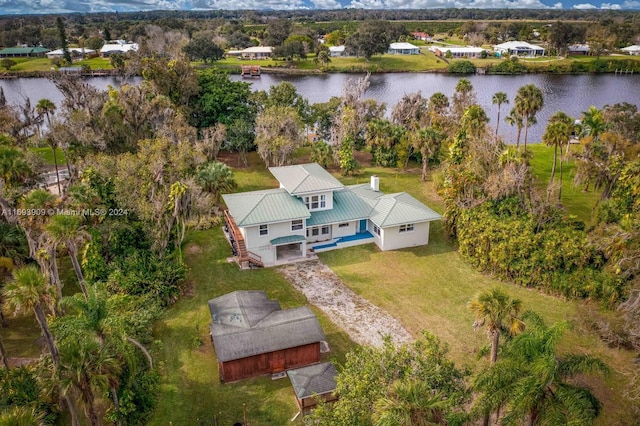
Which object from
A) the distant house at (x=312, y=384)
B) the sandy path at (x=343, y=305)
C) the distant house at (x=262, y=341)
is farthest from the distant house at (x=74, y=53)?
the distant house at (x=312, y=384)

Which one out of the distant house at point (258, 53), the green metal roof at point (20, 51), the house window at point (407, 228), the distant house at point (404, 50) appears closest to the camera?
the house window at point (407, 228)

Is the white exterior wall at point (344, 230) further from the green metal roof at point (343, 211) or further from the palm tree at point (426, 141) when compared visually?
the palm tree at point (426, 141)

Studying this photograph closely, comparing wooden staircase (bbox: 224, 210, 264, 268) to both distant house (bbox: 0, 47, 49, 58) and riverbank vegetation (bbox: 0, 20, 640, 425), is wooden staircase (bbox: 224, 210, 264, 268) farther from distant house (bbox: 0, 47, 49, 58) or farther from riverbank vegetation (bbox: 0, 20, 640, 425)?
distant house (bbox: 0, 47, 49, 58)

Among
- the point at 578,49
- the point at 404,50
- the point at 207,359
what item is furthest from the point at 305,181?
the point at 578,49

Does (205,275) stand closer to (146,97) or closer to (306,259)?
(306,259)

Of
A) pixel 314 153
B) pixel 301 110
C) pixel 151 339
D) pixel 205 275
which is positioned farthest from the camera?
pixel 301 110

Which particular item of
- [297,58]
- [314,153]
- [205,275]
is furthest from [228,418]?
[297,58]
